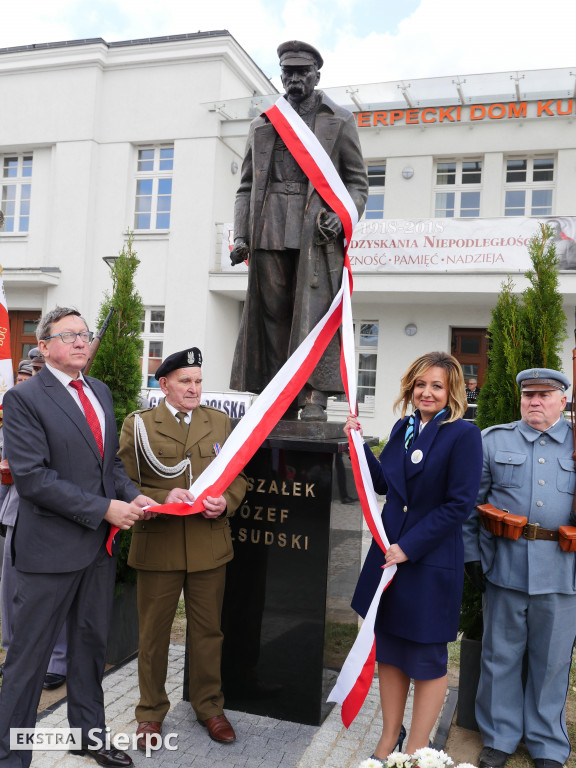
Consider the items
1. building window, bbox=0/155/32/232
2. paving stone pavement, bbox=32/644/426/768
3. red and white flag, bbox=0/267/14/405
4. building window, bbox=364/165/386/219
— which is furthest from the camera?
building window, bbox=0/155/32/232

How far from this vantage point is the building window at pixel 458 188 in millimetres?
16797

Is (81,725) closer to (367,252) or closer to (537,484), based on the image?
(537,484)

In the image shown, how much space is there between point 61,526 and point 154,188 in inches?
642

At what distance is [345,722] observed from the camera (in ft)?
10.4

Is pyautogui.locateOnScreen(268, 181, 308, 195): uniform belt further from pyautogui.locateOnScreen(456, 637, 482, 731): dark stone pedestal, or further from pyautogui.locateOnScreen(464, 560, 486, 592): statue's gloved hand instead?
pyautogui.locateOnScreen(456, 637, 482, 731): dark stone pedestal

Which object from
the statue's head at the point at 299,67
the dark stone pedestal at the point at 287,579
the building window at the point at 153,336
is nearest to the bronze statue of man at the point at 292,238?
the statue's head at the point at 299,67

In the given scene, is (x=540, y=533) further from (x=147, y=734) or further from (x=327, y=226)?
(x=147, y=734)

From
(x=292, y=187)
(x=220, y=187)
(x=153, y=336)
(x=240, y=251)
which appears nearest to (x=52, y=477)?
(x=240, y=251)

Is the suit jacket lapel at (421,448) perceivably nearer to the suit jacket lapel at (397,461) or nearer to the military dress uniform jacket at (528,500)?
the suit jacket lapel at (397,461)

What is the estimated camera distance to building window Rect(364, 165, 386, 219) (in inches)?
684

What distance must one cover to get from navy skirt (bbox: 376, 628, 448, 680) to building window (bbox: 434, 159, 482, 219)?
15.1 m

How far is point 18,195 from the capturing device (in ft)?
61.7

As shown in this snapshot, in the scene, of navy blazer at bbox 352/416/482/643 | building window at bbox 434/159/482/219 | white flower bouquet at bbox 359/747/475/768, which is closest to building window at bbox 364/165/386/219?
building window at bbox 434/159/482/219

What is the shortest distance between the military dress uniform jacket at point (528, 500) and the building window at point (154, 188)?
51.4ft
